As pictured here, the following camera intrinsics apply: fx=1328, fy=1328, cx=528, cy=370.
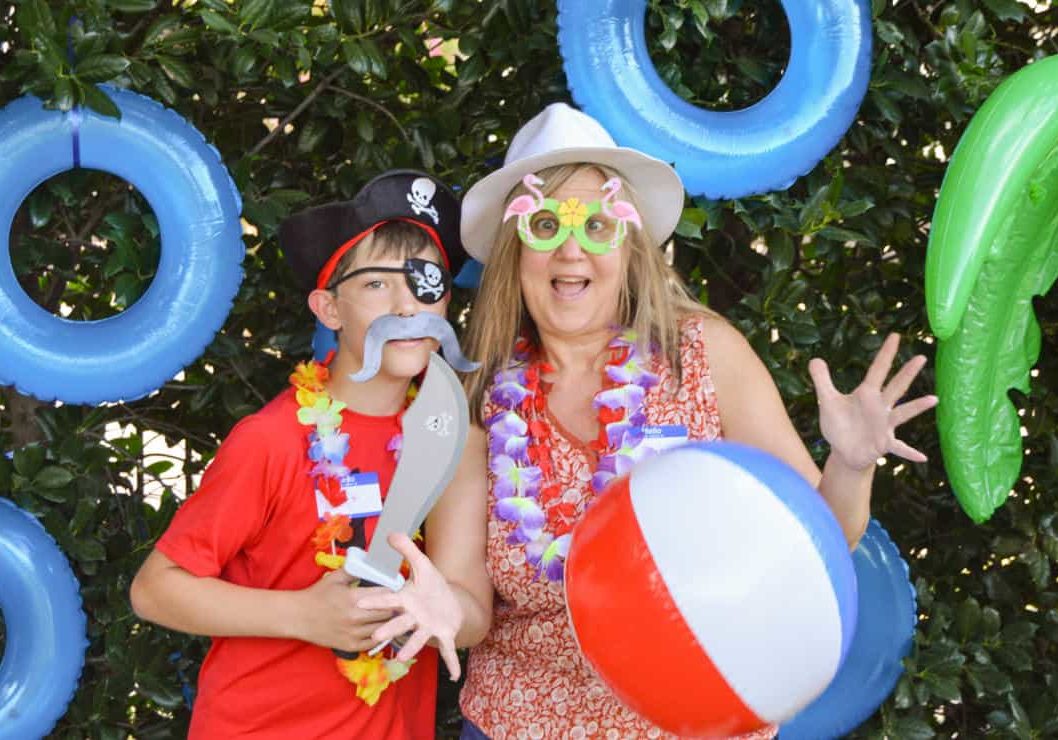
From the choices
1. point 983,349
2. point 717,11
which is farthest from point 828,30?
point 983,349

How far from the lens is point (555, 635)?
222cm

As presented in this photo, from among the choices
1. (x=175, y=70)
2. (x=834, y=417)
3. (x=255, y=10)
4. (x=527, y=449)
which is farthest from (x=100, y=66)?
(x=834, y=417)

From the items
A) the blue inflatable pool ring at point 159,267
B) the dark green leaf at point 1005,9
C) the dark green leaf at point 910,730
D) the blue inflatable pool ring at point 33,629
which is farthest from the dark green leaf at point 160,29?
the dark green leaf at point 910,730

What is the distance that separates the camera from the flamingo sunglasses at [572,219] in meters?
2.22

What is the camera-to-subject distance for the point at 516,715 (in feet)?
7.25

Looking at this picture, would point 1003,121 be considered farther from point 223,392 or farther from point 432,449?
point 223,392

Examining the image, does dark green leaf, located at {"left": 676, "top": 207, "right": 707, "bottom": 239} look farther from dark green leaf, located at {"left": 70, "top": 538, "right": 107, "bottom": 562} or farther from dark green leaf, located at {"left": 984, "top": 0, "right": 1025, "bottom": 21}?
dark green leaf, located at {"left": 70, "top": 538, "right": 107, "bottom": 562}

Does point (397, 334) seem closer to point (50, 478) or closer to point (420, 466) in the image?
point (420, 466)

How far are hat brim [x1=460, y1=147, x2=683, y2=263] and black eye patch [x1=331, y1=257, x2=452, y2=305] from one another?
0.62 ft

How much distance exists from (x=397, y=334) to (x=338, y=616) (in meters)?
0.46

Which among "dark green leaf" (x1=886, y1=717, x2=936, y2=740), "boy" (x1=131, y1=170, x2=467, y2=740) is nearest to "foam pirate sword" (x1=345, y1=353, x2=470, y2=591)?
"boy" (x1=131, y1=170, x2=467, y2=740)

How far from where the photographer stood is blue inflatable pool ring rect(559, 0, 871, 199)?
99.1 inches

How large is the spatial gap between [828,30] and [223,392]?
147 centimetres

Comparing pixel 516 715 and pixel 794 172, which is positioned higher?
pixel 794 172
